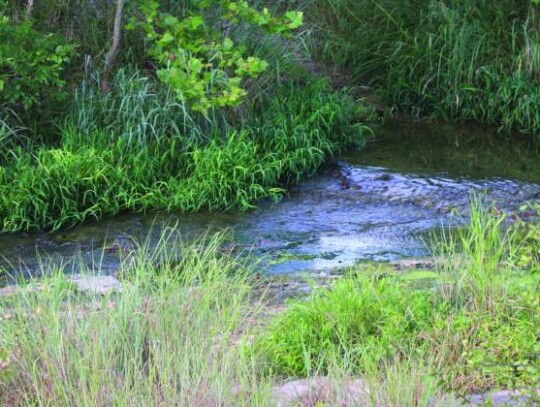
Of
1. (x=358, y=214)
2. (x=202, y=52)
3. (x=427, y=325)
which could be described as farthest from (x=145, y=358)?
(x=202, y=52)

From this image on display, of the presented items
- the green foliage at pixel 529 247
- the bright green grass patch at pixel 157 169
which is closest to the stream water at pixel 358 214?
the bright green grass patch at pixel 157 169

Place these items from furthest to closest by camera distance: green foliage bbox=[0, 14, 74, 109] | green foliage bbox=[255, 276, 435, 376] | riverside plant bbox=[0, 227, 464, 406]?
green foliage bbox=[0, 14, 74, 109] < green foliage bbox=[255, 276, 435, 376] < riverside plant bbox=[0, 227, 464, 406]

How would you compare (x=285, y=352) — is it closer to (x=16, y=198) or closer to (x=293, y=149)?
(x=16, y=198)

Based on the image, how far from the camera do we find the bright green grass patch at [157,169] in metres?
7.41

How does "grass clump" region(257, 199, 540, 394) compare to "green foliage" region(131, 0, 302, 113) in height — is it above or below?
below

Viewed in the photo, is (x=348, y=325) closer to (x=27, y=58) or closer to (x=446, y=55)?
(x=27, y=58)

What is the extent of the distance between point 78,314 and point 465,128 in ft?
21.7

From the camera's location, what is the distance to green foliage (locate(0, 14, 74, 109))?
24.9 feet

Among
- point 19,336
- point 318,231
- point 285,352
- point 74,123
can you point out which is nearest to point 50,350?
point 19,336

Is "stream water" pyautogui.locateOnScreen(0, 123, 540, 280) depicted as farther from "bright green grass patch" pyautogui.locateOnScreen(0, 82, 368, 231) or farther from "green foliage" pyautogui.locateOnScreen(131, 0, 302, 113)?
"green foliage" pyautogui.locateOnScreen(131, 0, 302, 113)

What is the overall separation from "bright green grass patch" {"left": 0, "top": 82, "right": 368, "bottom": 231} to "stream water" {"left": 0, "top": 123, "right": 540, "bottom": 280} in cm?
15

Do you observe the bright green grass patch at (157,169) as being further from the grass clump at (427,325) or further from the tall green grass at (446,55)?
the grass clump at (427,325)

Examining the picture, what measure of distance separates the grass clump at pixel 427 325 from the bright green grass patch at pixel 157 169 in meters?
2.99

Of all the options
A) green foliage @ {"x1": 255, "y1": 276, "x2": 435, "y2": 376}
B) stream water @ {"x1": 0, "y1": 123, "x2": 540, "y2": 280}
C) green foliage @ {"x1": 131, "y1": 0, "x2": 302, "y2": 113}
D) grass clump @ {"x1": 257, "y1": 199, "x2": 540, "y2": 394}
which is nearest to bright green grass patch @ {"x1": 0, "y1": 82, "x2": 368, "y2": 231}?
stream water @ {"x1": 0, "y1": 123, "x2": 540, "y2": 280}
